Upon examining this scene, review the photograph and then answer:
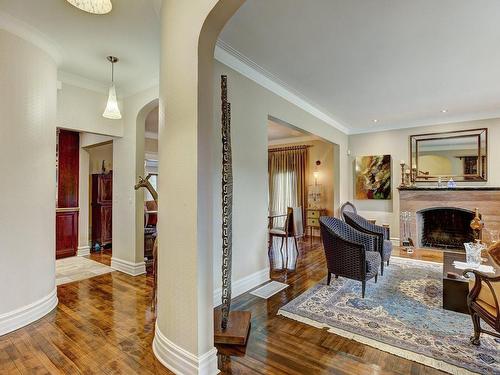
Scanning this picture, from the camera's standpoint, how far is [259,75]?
3.77 meters

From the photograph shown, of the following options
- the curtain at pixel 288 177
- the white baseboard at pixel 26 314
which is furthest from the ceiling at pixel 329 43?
the curtain at pixel 288 177

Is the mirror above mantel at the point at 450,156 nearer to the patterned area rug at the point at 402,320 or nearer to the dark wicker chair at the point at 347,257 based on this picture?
the patterned area rug at the point at 402,320

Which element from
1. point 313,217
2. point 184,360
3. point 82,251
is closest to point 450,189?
point 313,217

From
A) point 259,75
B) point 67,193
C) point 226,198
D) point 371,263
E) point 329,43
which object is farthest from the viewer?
point 67,193

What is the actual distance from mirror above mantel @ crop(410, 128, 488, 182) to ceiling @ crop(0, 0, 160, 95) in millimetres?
5866

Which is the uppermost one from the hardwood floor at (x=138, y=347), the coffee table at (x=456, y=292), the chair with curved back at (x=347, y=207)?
the chair with curved back at (x=347, y=207)

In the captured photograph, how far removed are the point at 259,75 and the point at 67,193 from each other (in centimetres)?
462

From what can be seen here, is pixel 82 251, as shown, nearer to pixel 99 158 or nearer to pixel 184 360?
pixel 99 158

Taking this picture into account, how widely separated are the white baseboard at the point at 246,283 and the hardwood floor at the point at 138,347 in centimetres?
13

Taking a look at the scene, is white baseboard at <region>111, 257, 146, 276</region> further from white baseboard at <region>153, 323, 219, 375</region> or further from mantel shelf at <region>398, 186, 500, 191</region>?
mantel shelf at <region>398, 186, 500, 191</region>

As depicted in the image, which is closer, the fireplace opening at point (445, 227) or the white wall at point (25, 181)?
the white wall at point (25, 181)

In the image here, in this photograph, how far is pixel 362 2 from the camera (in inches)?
93.0

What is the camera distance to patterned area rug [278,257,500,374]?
6.93ft

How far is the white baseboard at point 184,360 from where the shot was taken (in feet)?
5.93
